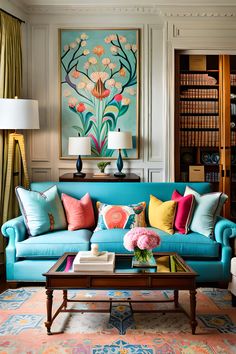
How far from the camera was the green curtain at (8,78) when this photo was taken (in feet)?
14.4

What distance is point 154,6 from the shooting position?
5020 mm

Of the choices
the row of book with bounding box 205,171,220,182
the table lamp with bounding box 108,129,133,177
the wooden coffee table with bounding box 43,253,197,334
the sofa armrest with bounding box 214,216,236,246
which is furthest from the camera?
the row of book with bounding box 205,171,220,182

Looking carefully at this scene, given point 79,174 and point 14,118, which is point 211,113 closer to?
point 79,174

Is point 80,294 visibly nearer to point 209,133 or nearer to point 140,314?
point 140,314

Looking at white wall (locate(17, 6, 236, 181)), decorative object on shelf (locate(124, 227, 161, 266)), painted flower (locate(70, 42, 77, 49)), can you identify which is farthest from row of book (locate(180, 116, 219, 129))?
decorative object on shelf (locate(124, 227, 161, 266))

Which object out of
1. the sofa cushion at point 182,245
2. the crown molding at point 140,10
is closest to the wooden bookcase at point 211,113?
the crown molding at point 140,10

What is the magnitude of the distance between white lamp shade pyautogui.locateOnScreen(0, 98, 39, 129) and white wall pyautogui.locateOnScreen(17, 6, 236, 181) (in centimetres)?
83

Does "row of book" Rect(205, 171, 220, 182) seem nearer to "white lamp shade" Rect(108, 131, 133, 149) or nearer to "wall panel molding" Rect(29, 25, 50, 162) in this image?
"white lamp shade" Rect(108, 131, 133, 149)

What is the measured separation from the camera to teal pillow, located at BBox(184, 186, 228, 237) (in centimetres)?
382

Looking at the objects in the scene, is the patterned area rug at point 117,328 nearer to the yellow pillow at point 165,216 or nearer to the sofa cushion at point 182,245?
the sofa cushion at point 182,245

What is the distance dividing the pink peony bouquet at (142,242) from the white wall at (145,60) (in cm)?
237

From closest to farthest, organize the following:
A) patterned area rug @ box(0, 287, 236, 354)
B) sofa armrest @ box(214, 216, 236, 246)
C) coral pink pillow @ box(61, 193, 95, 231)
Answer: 1. patterned area rug @ box(0, 287, 236, 354)
2. sofa armrest @ box(214, 216, 236, 246)
3. coral pink pillow @ box(61, 193, 95, 231)

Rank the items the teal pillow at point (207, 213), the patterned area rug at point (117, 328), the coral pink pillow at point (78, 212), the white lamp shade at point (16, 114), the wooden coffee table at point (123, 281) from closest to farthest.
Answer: the patterned area rug at point (117, 328) < the wooden coffee table at point (123, 281) < the teal pillow at point (207, 213) < the coral pink pillow at point (78, 212) < the white lamp shade at point (16, 114)

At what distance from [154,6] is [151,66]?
0.70 metres
